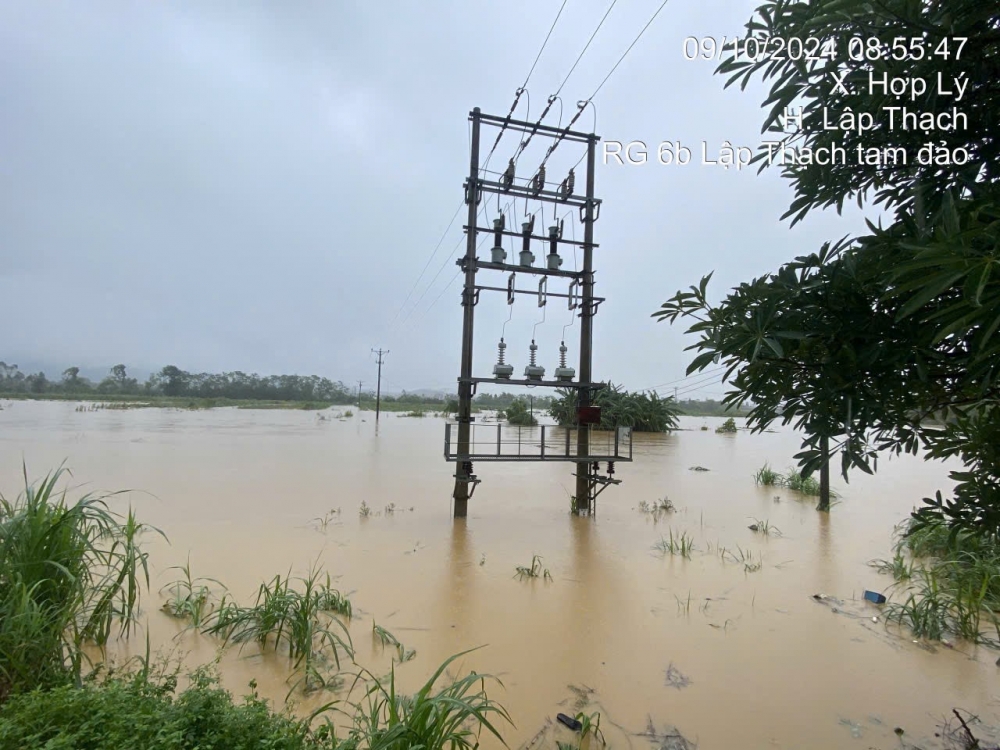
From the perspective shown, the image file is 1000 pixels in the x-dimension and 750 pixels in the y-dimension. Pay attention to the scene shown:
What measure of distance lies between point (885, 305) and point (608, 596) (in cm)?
374

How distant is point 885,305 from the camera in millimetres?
1543

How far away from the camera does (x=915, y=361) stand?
4.92 feet

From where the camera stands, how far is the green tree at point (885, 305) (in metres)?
1.47

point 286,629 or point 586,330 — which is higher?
point 586,330

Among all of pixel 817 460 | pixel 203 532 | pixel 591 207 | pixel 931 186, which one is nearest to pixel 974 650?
pixel 817 460

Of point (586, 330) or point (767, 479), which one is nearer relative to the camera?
point (586, 330)

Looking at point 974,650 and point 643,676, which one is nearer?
point 643,676

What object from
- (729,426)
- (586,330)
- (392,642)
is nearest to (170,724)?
(392,642)

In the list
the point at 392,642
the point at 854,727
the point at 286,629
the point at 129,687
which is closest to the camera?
the point at 129,687

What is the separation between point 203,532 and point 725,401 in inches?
251

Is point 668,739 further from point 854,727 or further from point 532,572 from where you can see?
point 532,572

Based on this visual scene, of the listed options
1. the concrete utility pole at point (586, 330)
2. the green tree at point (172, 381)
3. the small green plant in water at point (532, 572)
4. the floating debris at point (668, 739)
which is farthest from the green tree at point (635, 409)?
the green tree at point (172, 381)

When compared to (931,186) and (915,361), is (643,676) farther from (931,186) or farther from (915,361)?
(931,186)

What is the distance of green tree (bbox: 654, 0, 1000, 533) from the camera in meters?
1.47
